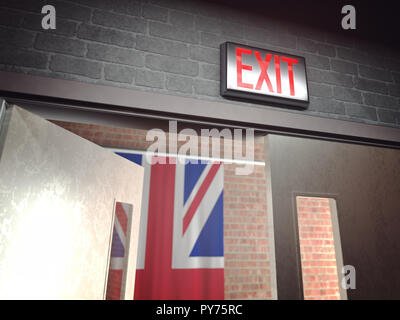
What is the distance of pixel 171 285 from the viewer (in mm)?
2609

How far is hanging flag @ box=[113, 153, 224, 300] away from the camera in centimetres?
261

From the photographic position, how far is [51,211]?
1062 mm

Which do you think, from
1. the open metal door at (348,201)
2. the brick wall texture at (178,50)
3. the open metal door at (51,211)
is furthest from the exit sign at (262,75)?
the open metal door at (51,211)

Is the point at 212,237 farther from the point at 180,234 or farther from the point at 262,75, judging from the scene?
the point at 262,75

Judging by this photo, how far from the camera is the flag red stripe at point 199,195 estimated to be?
2811 mm

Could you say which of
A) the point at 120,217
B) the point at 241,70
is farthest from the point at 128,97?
the point at 120,217

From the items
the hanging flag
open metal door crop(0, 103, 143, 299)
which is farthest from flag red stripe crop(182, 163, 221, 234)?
open metal door crop(0, 103, 143, 299)

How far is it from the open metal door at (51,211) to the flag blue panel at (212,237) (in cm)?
152

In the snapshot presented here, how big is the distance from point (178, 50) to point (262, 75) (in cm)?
43

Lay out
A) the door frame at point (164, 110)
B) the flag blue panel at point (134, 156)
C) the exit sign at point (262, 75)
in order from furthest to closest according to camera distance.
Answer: the flag blue panel at point (134, 156), the exit sign at point (262, 75), the door frame at point (164, 110)
